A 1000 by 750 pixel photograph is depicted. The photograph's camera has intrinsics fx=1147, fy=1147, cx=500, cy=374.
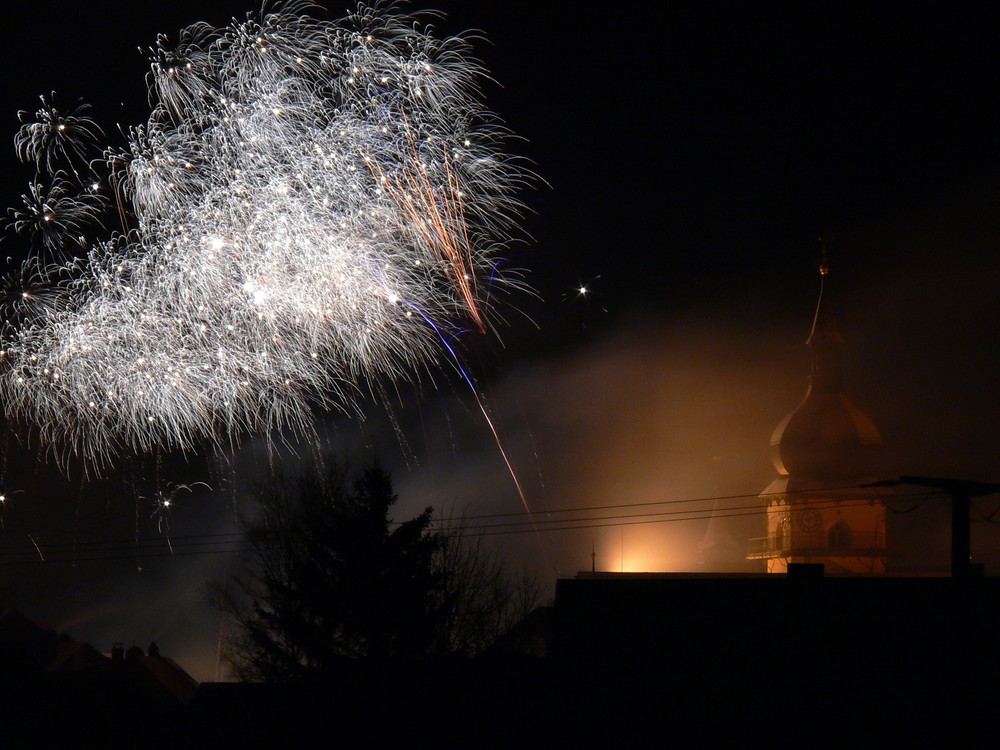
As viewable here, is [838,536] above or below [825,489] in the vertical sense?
below

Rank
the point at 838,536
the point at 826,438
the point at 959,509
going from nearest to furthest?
the point at 959,509, the point at 838,536, the point at 826,438

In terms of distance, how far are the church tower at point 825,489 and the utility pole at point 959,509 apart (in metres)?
33.2

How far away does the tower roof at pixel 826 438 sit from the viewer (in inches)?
2105

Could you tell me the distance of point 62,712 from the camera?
36250mm

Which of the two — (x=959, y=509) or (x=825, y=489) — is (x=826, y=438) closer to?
(x=825, y=489)


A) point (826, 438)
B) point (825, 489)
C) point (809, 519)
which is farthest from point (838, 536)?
point (826, 438)

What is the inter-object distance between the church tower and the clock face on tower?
0.05m

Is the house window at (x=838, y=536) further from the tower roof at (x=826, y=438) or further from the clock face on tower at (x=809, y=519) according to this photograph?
the tower roof at (x=826, y=438)

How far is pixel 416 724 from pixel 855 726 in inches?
351

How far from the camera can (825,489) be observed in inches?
2062

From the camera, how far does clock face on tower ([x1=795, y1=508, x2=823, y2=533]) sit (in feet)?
171

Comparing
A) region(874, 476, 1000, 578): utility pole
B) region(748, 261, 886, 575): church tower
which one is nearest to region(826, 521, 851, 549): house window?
region(748, 261, 886, 575): church tower

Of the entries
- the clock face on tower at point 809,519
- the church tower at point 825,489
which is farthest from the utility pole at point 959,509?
the clock face on tower at point 809,519

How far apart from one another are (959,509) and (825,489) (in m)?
35.3
